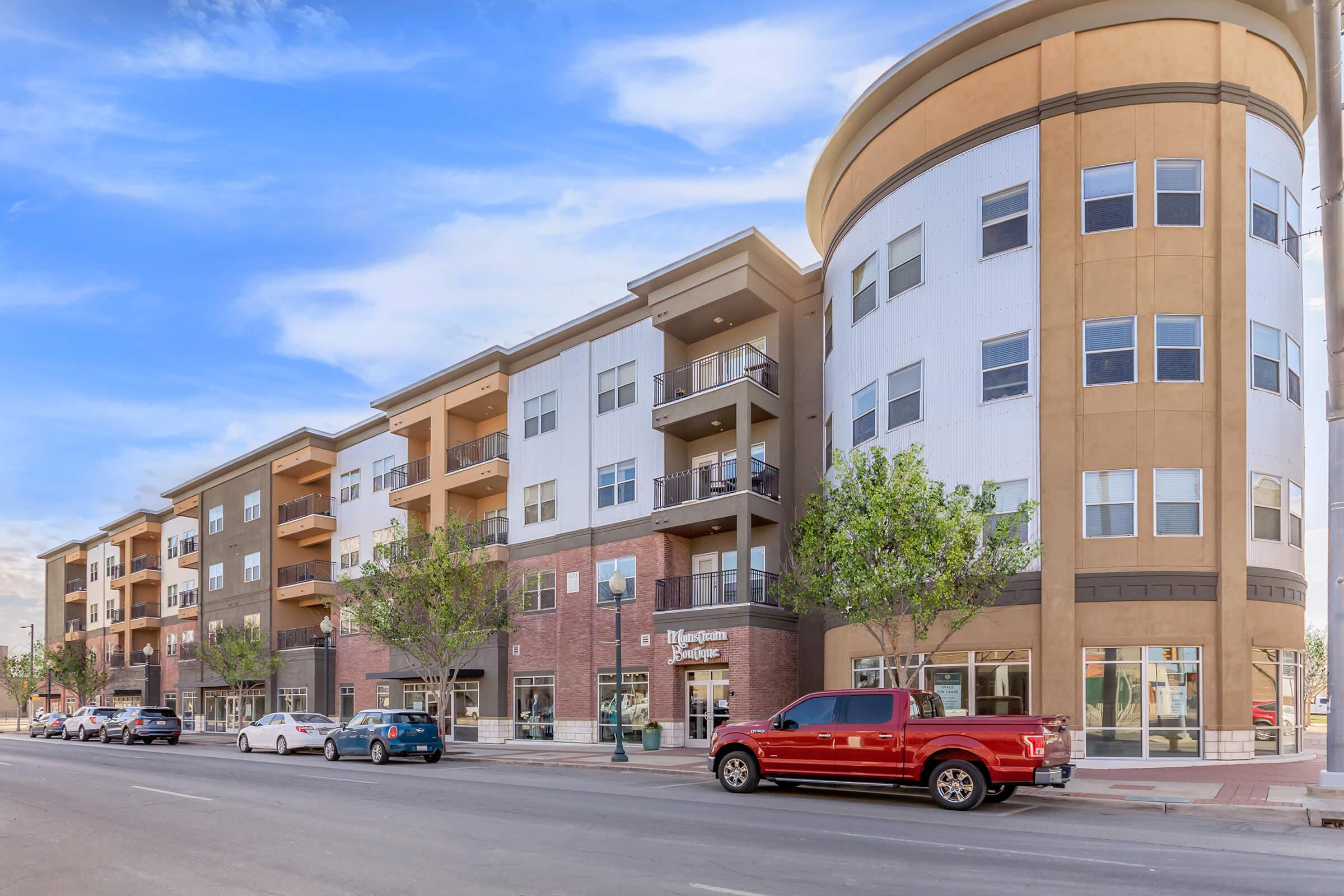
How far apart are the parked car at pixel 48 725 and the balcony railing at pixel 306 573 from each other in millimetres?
14018

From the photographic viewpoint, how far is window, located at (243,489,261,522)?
5450 cm

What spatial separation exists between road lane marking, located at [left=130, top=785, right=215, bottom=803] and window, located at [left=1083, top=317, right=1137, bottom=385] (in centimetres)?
1945

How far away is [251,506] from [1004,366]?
43.7 m

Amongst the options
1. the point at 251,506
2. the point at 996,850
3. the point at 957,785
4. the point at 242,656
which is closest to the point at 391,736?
the point at 957,785

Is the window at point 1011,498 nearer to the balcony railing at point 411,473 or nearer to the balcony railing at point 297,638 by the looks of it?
the balcony railing at point 411,473

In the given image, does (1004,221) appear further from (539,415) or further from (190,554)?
(190,554)

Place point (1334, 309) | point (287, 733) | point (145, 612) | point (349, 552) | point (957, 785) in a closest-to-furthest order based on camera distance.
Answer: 1. point (957, 785)
2. point (1334, 309)
3. point (287, 733)
4. point (349, 552)
5. point (145, 612)

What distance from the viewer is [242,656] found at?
1937 inches

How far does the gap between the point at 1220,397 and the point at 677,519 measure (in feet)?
50.0

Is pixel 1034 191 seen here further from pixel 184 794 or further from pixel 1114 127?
pixel 184 794

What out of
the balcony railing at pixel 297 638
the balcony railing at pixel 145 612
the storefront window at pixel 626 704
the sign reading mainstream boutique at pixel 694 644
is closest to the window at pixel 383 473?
the balcony railing at pixel 297 638

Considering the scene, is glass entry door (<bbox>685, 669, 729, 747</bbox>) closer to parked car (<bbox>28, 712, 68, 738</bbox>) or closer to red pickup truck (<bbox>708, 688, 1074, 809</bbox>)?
red pickup truck (<bbox>708, 688, 1074, 809</bbox>)

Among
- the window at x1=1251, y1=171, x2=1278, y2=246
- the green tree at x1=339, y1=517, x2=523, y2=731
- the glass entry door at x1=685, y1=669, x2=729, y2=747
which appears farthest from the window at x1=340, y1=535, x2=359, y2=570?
the window at x1=1251, y1=171, x2=1278, y2=246

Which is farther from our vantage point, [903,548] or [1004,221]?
[1004,221]
